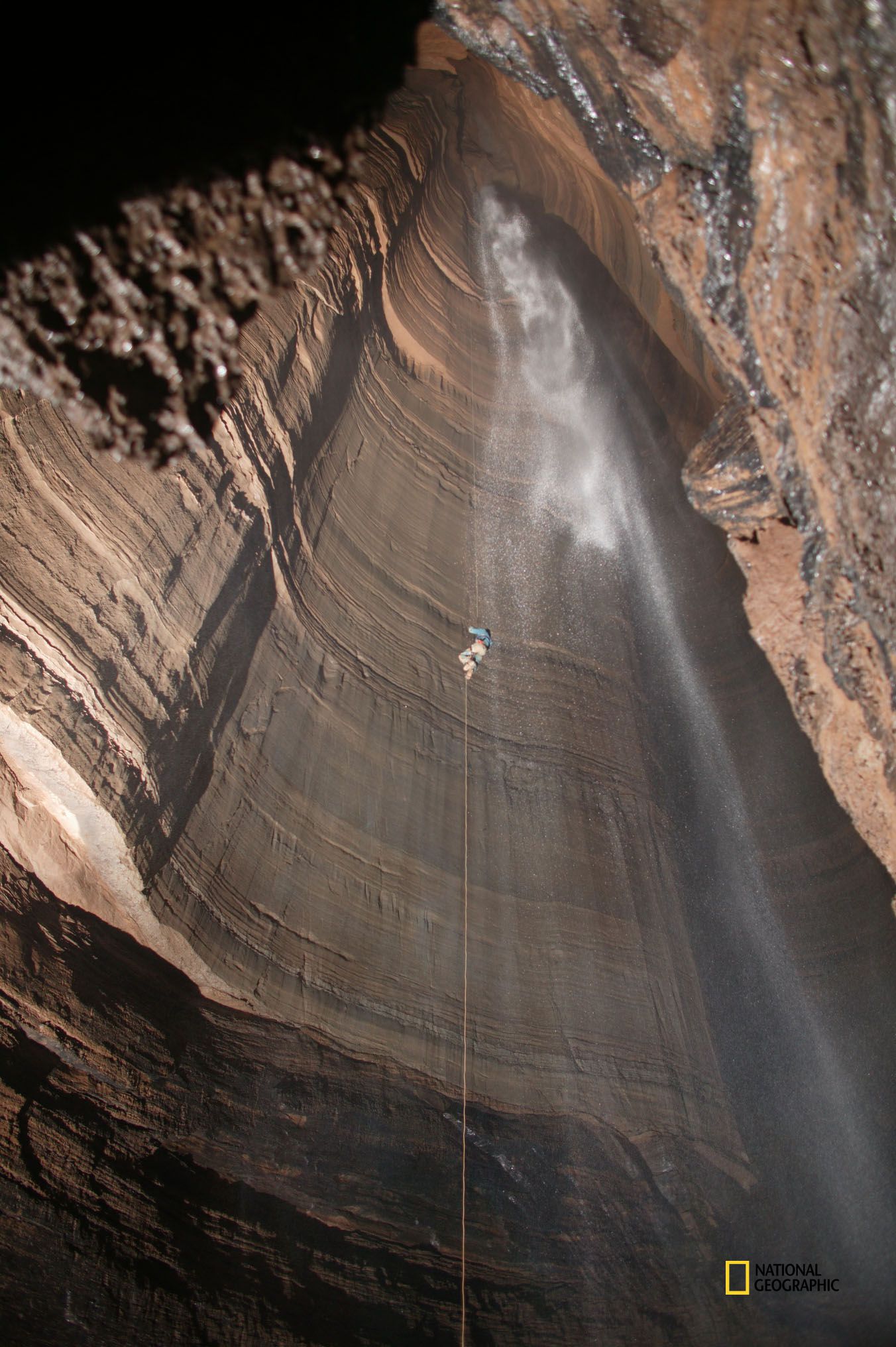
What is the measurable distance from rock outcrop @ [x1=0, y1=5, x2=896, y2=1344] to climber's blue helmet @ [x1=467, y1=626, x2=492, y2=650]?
0.13 meters

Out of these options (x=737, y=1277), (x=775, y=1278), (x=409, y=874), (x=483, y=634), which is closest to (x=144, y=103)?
(x=483, y=634)

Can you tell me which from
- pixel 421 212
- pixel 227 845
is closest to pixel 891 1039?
pixel 227 845

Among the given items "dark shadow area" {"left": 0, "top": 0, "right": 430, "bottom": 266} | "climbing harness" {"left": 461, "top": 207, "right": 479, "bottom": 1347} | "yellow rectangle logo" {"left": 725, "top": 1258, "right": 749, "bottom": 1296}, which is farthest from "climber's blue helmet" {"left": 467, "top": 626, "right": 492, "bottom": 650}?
"yellow rectangle logo" {"left": 725, "top": 1258, "right": 749, "bottom": 1296}

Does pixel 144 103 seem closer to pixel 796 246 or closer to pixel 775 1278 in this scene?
pixel 796 246

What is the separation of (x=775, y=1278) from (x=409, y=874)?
240 centimetres

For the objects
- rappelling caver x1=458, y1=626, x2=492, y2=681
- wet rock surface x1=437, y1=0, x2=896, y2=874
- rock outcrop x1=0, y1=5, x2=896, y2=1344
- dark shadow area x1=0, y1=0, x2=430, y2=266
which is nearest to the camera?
wet rock surface x1=437, y1=0, x2=896, y2=874

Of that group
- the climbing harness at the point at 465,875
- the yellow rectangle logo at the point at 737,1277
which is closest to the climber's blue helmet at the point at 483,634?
the climbing harness at the point at 465,875

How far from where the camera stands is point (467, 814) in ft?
13.9

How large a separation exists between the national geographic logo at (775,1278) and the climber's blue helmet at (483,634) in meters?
3.21

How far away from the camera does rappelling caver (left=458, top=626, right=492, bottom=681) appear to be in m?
4.59

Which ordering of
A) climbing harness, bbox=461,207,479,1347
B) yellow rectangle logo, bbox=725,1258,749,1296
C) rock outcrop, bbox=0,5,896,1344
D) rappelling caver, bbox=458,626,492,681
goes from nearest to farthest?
rock outcrop, bbox=0,5,896,1344
climbing harness, bbox=461,207,479,1347
yellow rectangle logo, bbox=725,1258,749,1296
rappelling caver, bbox=458,626,492,681

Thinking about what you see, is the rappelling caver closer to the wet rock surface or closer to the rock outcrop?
the rock outcrop

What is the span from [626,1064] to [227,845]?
7.37ft

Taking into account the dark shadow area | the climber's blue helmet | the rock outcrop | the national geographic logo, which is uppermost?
the dark shadow area
